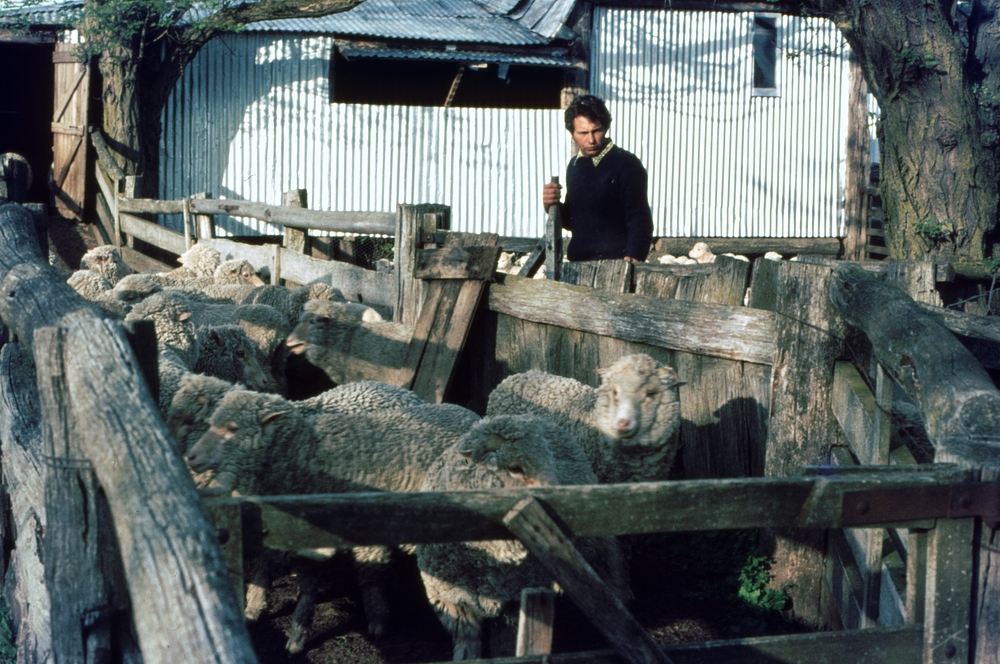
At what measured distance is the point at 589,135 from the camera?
5789 millimetres

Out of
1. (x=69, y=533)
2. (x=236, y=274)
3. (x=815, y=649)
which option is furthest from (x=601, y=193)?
Result: (x=69, y=533)

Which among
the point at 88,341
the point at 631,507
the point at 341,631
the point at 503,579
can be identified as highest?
the point at 88,341

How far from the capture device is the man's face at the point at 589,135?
576 cm

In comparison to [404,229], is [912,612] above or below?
below

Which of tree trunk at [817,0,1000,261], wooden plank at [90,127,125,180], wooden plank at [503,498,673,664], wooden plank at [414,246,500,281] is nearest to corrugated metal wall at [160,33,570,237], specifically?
wooden plank at [90,127,125,180]

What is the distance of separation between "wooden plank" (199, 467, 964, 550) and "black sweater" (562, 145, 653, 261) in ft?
12.1

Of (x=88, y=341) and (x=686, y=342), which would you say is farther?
(x=686, y=342)

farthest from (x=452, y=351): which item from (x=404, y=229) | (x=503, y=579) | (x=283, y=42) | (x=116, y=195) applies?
(x=283, y=42)

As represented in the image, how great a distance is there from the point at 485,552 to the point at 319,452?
904 millimetres

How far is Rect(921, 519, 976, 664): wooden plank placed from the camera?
2033 mm

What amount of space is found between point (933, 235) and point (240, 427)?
5649mm

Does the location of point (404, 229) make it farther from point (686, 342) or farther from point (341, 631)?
point (341, 631)

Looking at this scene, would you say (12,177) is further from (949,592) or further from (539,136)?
(539,136)

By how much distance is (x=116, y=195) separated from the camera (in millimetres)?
12758
